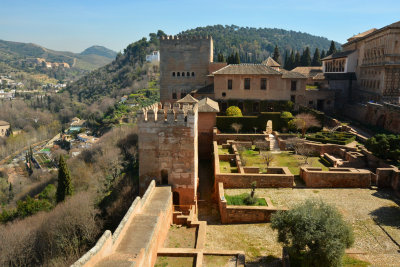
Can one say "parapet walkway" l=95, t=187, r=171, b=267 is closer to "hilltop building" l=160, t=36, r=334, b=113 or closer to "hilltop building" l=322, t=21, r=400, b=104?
"hilltop building" l=160, t=36, r=334, b=113

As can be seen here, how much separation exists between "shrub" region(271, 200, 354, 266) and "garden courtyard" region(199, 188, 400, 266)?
1.41 m

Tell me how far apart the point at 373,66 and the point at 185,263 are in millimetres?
33261

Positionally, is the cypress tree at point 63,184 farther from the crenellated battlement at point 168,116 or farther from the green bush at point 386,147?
the green bush at point 386,147

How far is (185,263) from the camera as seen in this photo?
10.1m

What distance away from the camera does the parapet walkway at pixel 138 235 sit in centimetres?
806

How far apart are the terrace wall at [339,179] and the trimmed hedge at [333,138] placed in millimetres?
6704

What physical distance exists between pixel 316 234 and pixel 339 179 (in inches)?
357

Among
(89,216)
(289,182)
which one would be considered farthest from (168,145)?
(89,216)

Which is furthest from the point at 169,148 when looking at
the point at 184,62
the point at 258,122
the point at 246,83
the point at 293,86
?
the point at 184,62

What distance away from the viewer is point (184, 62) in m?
35.7

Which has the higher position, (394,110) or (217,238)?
(394,110)

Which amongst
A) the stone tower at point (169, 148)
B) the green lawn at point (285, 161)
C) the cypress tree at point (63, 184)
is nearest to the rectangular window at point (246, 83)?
the green lawn at point (285, 161)

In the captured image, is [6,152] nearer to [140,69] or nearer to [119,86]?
[119,86]

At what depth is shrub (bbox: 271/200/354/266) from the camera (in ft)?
28.1
